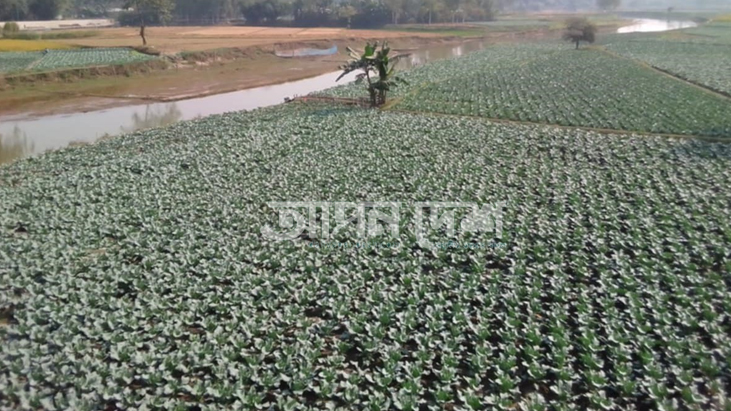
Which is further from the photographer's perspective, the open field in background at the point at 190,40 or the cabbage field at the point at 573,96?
the open field in background at the point at 190,40

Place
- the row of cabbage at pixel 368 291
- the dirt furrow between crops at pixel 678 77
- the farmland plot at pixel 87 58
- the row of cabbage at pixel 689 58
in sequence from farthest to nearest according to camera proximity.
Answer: the farmland plot at pixel 87 58 → the row of cabbage at pixel 689 58 → the dirt furrow between crops at pixel 678 77 → the row of cabbage at pixel 368 291

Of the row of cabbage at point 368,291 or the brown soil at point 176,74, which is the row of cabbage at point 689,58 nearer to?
the row of cabbage at point 368,291

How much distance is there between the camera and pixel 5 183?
1173cm

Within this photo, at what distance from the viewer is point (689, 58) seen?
108ft

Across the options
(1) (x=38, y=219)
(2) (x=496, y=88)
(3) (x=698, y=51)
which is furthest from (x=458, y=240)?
(3) (x=698, y=51)

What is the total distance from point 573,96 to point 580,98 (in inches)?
19.8

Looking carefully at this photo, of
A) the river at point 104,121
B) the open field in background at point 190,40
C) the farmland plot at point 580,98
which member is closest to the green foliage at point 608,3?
the open field in background at point 190,40

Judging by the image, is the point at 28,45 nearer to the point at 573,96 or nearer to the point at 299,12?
the point at 573,96

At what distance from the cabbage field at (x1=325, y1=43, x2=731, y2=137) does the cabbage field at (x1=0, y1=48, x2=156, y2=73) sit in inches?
649

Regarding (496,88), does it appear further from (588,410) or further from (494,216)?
(588,410)

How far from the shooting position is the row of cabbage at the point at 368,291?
522 centimetres

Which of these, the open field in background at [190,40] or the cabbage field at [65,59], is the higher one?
the open field in background at [190,40]

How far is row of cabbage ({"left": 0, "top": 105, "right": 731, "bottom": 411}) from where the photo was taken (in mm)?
5223

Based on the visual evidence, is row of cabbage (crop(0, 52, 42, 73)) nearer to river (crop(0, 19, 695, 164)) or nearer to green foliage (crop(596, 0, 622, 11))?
river (crop(0, 19, 695, 164))
